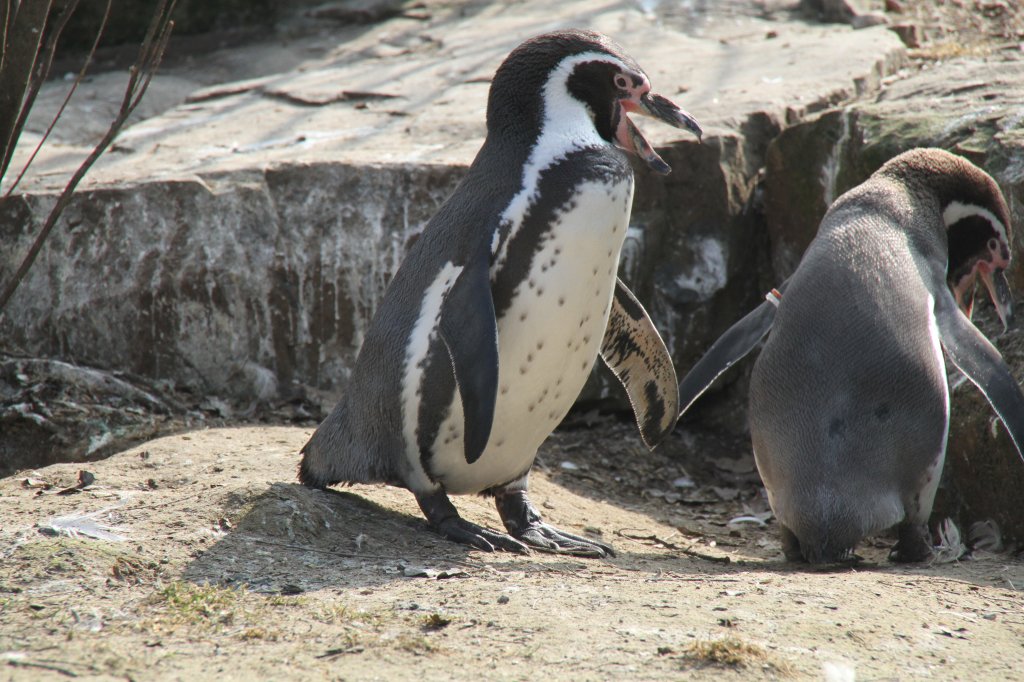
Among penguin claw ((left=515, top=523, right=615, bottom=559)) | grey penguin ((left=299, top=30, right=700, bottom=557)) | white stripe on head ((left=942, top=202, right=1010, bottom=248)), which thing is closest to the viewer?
grey penguin ((left=299, top=30, right=700, bottom=557))

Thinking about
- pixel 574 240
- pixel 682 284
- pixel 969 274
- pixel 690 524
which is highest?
pixel 574 240

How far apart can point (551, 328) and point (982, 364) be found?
142cm

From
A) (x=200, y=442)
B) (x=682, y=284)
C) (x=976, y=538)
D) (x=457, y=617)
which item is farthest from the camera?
(x=682, y=284)

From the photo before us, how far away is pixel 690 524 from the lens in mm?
4664

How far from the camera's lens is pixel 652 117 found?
3684mm

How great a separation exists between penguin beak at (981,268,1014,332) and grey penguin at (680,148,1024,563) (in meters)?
0.31

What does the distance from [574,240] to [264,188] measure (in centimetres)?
232

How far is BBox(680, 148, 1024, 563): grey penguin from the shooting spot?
140 inches

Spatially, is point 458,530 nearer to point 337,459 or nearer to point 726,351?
point 337,459

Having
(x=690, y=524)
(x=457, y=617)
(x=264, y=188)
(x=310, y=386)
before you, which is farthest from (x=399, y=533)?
(x=264, y=188)

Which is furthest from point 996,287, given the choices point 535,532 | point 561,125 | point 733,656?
point 733,656

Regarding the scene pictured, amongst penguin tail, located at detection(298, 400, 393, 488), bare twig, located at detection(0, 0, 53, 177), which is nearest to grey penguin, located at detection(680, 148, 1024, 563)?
penguin tail, located at detection(298, 400, 393, 488)

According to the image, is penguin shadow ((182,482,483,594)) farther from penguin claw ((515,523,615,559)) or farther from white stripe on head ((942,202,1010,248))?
white stripe on head ((942,202,1010,248))

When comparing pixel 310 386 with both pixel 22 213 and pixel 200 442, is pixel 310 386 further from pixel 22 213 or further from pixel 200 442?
pixel 22 213
